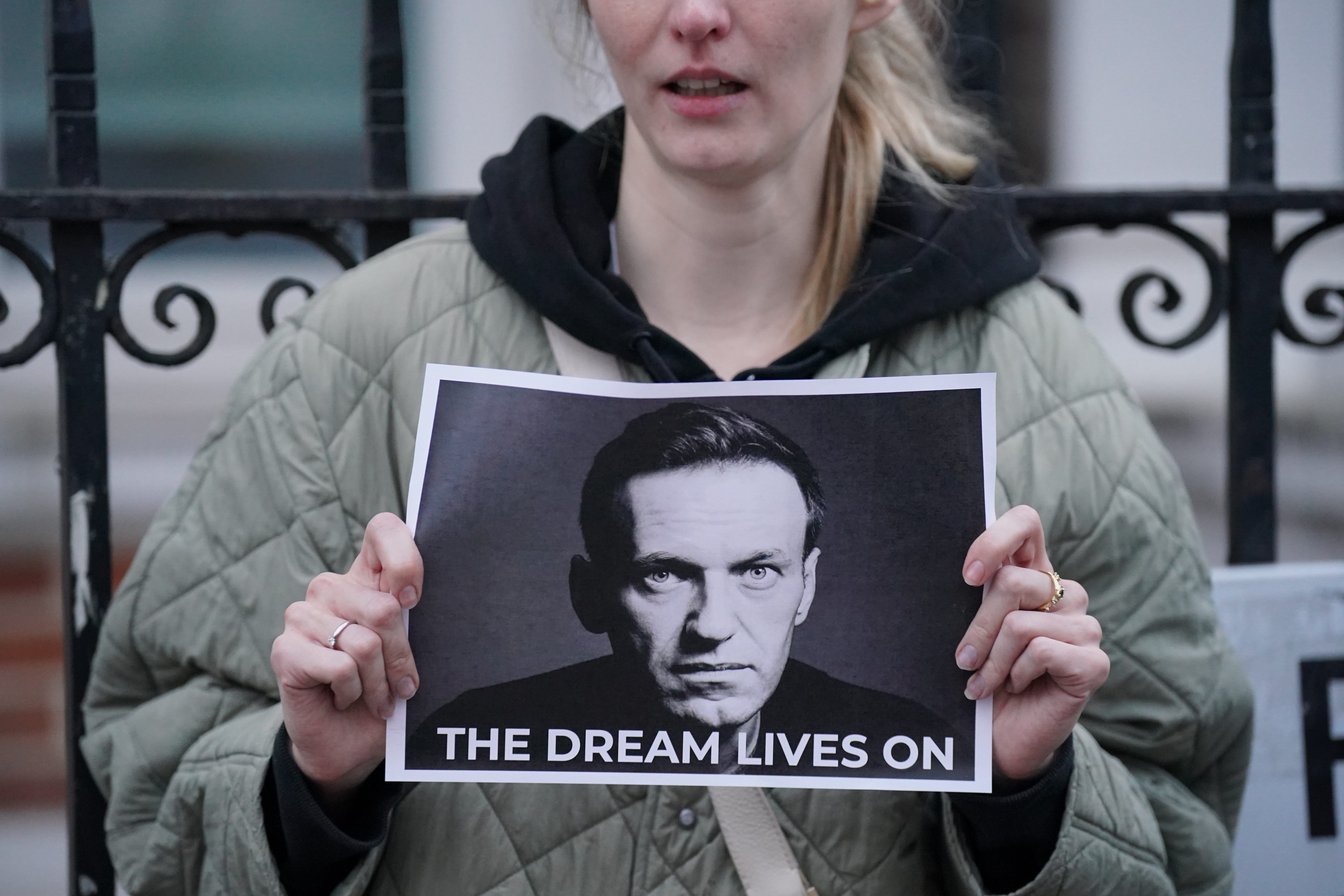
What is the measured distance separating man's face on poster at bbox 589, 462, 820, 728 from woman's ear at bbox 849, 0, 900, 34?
1.88ft

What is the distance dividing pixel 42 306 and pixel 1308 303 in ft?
5.63

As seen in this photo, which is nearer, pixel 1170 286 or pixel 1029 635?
pixel 1029 635

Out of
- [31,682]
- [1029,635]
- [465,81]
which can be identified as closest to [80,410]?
[1029,635]

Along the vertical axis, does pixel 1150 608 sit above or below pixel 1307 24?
below

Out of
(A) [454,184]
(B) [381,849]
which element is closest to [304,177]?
(A) [454,184]

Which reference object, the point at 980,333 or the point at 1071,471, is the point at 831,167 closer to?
the point at 980,333

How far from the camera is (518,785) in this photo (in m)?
1.51

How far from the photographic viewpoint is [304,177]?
7797 millimetres

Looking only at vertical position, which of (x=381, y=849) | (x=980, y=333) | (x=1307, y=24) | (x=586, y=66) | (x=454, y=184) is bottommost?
(x=381, y=849)

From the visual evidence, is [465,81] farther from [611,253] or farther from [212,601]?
[212,601]

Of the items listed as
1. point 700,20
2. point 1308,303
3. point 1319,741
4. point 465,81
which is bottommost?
point 1319,741

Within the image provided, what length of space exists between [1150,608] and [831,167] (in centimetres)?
63

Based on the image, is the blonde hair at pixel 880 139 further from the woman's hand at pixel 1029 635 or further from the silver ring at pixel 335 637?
the silver ring at pixel 335 637

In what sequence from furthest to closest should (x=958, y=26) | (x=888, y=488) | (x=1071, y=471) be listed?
(x=958, y=26)
(x=1071, y=471)
(x=888, y=488)
